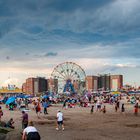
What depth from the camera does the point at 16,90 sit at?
133 meters

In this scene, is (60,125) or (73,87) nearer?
(60,125)

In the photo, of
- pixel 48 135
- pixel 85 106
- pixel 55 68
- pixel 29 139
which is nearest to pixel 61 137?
pixel 48 135

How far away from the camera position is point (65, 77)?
3770 inches

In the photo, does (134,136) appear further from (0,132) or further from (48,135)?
(0,132)

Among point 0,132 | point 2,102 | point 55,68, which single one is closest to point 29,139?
point 0,132

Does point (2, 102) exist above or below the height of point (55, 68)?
below

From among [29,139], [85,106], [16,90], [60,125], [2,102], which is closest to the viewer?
[29,139]

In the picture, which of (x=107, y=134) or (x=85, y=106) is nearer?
(x=107, y=134)

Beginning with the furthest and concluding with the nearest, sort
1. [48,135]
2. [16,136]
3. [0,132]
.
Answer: [48,135] → [0,132] → [16,136]

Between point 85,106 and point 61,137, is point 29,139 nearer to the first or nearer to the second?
point 61,137

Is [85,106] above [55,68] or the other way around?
the other way around

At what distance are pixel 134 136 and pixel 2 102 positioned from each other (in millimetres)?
50637

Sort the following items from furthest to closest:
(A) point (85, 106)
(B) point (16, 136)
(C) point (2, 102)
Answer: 1. (C) point (2, 102)
2. (A) point (85, 106)
3. (B) point (16, 136)

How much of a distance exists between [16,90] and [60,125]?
109 m
